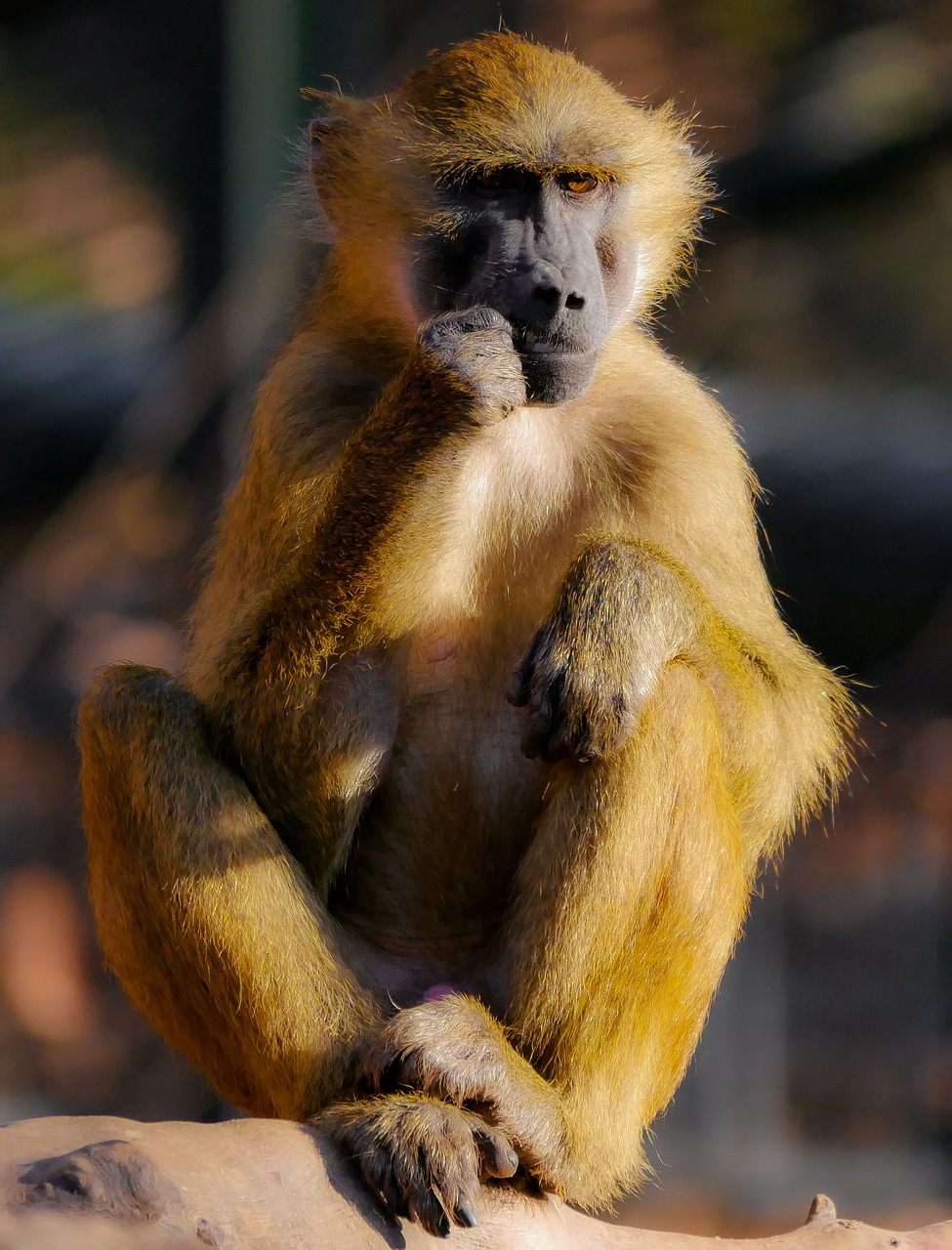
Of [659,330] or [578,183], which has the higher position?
[578,183]

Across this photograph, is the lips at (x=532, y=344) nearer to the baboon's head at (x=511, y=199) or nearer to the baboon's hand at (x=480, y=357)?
the baboon's head at (x=511, y=199)

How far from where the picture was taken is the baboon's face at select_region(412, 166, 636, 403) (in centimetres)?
319

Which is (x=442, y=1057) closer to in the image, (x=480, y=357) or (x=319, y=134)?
(x=480, y=357)

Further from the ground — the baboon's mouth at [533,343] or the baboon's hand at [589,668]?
the baboon's mouth at [533,343]

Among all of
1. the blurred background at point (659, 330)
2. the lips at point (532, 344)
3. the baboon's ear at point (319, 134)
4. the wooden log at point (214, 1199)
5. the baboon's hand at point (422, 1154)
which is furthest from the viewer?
the blurred background at point (659, 330)

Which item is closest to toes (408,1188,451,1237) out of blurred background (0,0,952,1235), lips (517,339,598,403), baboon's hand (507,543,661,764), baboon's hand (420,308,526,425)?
baboon's hand (507,543,661,764)

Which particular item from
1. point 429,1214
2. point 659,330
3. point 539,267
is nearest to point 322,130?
point 539,267

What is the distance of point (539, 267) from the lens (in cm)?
324

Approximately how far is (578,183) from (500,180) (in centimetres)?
17

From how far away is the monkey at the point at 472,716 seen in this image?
10.1 ft

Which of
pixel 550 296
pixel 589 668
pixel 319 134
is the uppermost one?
pixel 319 134

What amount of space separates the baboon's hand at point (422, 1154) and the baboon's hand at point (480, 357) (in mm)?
1188

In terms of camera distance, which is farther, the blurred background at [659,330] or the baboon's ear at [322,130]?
the blurred background at [659,330]

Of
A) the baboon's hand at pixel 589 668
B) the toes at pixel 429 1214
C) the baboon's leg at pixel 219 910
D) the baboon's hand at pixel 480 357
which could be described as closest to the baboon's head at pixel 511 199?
the baboon's hand at pixel 480 357
